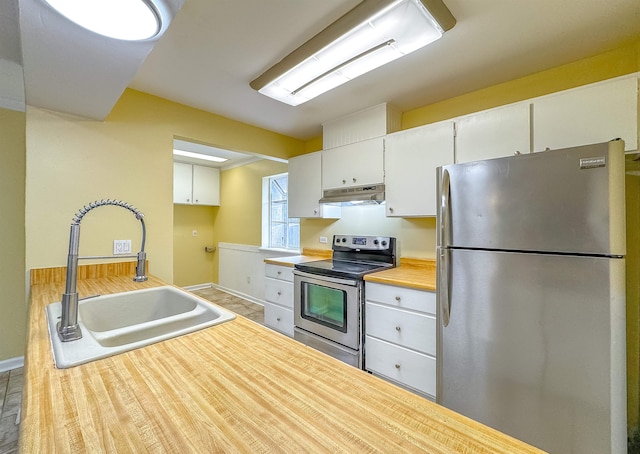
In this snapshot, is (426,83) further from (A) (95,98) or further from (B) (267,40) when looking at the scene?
(A) (95,98)

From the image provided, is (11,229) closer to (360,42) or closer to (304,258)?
(304,258)

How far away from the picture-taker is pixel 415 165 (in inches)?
86.0

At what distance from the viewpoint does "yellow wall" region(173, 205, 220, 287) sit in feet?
15.9

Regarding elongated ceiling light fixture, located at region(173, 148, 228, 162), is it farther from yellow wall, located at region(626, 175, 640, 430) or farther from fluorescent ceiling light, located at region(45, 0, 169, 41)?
yellow wall, located at region(626, 175, 640, 430)

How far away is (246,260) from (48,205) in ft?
9.36

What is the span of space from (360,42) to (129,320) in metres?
1.90

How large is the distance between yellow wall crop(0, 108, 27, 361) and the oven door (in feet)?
7.77

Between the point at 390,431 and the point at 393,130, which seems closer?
the point at 390,431

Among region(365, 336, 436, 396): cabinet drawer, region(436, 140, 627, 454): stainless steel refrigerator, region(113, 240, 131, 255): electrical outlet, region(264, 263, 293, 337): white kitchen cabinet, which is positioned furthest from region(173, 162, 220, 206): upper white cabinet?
region(436, 140, 627, 454): stainless steel refrigerator

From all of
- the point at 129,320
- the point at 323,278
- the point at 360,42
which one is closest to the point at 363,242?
the point at 323,278

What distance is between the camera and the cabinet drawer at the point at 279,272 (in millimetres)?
2867

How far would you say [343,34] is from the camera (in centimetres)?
138

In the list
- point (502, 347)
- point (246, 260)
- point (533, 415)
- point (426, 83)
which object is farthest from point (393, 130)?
point (246, 260)

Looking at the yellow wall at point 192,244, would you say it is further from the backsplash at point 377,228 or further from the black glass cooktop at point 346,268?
the black glass cooktop at point 346,268
